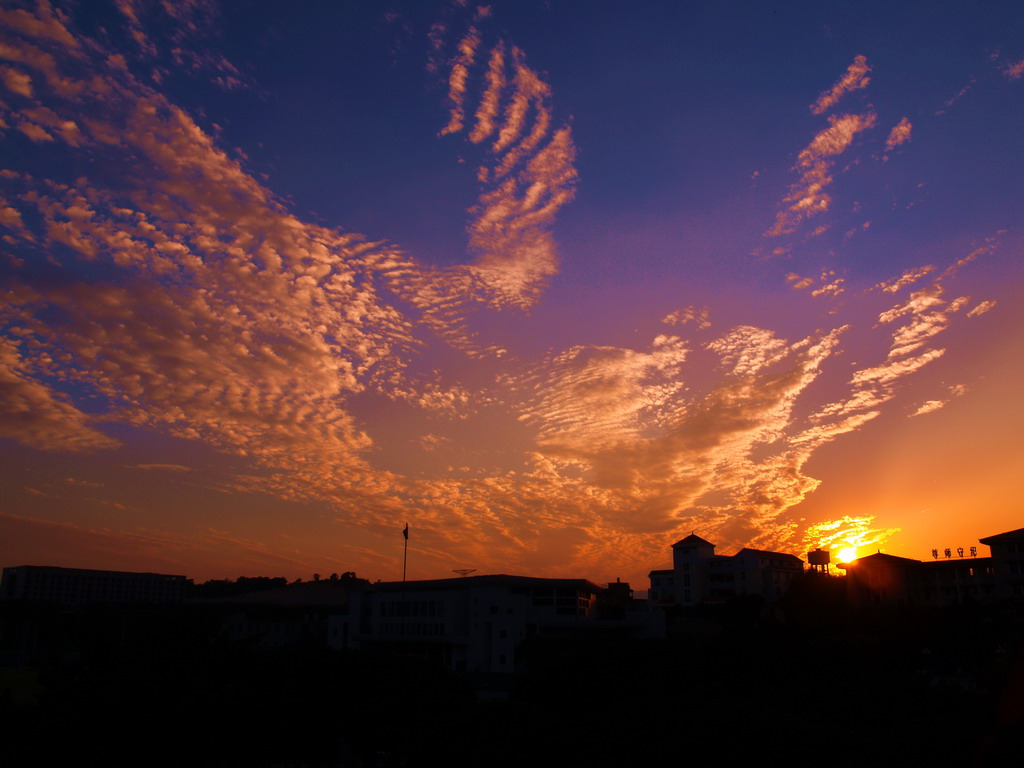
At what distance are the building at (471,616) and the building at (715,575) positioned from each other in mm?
21247

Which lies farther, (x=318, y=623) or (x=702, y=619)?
(x=318, y=623)

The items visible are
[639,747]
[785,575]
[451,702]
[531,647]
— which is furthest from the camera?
[785,575]

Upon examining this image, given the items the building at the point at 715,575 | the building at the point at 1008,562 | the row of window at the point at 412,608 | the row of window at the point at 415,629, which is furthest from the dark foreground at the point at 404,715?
the building at the point at 715,575

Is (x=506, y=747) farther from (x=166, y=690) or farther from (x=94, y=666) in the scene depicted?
(x=94, y=666)

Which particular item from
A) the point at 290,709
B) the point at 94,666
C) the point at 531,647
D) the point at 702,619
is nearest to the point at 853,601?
the point at 702,619

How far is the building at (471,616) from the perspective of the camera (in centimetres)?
8194

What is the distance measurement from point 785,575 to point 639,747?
96962mm

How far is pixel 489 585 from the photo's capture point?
88312 millimetres

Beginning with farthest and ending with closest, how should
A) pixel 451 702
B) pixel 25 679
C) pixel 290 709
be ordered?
pixel 25 679
pixel 451 702
pixel 290 709

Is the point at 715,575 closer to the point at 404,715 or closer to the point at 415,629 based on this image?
the point at 415,629

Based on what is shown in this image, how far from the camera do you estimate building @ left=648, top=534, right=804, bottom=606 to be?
10850 cm

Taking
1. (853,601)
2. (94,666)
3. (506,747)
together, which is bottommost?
(506,747)

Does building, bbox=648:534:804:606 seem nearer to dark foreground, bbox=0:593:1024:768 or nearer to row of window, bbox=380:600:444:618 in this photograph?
row of window, bbox=380:600:444:618

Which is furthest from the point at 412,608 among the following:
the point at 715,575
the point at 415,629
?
the point at 715,575
